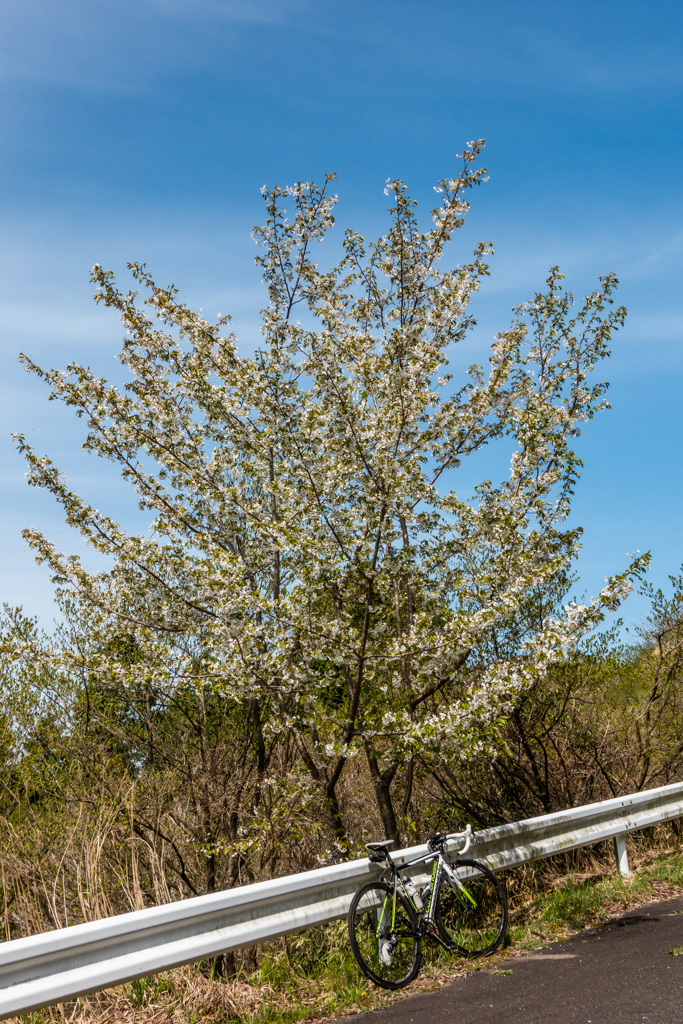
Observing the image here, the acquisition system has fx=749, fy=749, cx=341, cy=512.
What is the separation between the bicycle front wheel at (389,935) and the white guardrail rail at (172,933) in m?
0.12

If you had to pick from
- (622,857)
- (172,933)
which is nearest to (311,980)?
(172,933)

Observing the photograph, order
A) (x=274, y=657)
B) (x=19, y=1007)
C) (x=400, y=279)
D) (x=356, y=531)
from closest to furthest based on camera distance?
1. (x=19, y=1007)
2. (x=274, y=657)
3. (x=356, y=531)
4. (x=400, y=279)

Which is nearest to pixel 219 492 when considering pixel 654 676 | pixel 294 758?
pixel 294 758

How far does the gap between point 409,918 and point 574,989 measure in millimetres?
1304

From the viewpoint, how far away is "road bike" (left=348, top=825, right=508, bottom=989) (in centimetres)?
570

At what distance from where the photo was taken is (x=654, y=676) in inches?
435

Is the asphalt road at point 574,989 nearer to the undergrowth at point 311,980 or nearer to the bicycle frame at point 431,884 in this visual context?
the undergrowth at point 311,980

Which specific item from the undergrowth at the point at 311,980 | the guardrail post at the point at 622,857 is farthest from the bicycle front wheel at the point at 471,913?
the guardrail post at the point at 622,857

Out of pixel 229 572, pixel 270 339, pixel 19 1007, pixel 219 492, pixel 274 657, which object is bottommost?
pixel 19 1007

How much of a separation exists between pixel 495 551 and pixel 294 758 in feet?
11.7

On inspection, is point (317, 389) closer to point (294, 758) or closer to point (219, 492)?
point (219, 492)

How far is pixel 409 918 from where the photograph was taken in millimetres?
5863

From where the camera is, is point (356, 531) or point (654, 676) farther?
point (654, 676)

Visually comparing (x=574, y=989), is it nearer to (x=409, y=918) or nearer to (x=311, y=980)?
(x=409, y=918)
